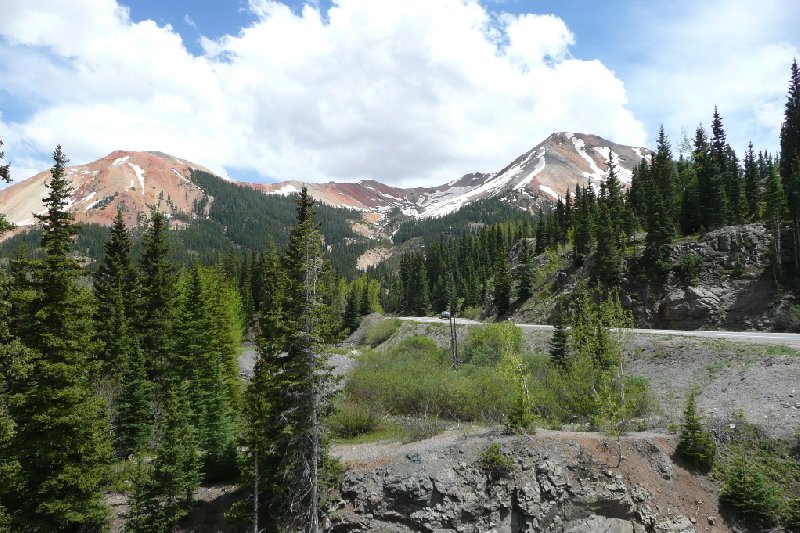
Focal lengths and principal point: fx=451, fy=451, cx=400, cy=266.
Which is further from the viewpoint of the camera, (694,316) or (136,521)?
(694,316)

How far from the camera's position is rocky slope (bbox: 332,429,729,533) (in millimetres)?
21062

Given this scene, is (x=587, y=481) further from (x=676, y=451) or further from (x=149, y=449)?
(x=149, y=449)

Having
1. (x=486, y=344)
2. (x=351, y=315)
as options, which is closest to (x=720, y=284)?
(x=486, y=344)

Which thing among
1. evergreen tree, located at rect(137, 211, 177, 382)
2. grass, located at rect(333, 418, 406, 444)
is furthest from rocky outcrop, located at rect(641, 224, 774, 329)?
evergreen tree, located at rect(137, 211, 177, 382)

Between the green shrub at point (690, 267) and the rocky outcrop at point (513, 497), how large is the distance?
29775 millimetres

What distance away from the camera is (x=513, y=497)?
2180 centimetres

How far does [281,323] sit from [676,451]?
67.2ft

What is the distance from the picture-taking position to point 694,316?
4403 centimetres

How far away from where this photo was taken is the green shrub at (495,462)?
22062mm

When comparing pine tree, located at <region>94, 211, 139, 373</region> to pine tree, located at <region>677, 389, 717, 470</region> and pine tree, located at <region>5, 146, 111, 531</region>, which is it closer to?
pine tree, located at <region>5, 146, 111, 531</region>

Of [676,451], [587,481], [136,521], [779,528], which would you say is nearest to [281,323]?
[136,521]

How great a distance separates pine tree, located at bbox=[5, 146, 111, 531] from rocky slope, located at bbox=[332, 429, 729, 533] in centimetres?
1131

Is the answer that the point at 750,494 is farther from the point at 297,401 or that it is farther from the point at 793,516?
the point at 297,401

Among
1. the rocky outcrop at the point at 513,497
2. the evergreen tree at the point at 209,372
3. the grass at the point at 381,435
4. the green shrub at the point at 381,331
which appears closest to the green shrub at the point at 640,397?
the rocky outcrop at the point at 513,497
